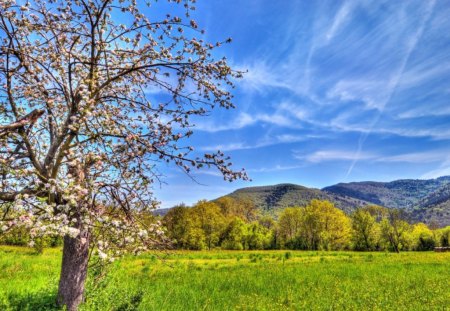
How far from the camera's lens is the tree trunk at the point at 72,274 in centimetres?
844

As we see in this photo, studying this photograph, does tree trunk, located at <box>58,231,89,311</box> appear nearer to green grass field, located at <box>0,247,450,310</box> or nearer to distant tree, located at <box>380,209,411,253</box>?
green grass field, located at <box>0,247,450,310</box>

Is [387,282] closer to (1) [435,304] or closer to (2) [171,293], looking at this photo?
(1) [435,304]

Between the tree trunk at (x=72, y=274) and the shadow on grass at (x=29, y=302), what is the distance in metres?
0.35

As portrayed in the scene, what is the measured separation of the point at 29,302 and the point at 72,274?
224cm

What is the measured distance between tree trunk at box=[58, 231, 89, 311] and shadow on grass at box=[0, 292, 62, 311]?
350 mm

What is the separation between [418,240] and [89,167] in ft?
322

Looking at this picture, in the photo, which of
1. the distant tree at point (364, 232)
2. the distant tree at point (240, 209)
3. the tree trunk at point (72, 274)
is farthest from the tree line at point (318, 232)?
the tree trunk at point (72, 274)

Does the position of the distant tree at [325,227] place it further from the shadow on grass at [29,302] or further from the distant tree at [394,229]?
the shadow on grass at [29,302]

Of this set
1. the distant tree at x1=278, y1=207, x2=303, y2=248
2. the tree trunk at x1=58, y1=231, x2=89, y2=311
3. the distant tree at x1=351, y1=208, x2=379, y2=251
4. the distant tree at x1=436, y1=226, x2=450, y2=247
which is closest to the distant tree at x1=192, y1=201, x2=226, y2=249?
the distant tree at x1=278, y1=207, x2=303, y2=248

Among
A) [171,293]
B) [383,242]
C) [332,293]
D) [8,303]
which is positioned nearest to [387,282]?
[332,293]

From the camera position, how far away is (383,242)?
75625 mm

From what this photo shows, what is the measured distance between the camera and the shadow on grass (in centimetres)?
879

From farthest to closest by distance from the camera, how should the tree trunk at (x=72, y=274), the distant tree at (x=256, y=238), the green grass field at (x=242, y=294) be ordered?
the distant tree at (x=256, y=238)
the green grass field at (x=242, y=294)
the tree trunk at (x=72, y=274)

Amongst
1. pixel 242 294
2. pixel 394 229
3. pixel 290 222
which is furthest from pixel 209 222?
pixel 242 294
